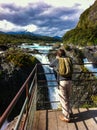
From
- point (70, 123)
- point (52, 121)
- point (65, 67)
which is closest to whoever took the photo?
point (65, 67)

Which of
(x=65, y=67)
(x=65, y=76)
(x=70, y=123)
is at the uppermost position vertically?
(x=65, y=67)

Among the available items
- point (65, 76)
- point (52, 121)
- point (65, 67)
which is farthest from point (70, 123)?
point (65, 67)

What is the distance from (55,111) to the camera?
27.8ft

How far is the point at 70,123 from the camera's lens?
750 cm

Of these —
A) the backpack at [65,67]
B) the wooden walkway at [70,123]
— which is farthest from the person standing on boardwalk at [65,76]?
the wooden walkway at [70,123]

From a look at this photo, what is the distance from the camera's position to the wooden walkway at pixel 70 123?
720cm

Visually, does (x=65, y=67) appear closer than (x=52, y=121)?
Yes

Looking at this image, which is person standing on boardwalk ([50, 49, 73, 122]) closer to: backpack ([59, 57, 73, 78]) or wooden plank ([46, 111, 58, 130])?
backpack ([59, 57, 73, 78])

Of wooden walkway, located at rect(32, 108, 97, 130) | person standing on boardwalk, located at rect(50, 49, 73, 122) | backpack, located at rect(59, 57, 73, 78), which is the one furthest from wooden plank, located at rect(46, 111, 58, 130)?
backpack, located at rect(59, 57, 73, 78)

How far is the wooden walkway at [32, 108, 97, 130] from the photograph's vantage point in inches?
284

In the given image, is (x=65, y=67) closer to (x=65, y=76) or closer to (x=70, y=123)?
(x=65, y=76)

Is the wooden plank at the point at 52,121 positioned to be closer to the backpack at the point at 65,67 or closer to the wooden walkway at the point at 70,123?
the wooden walkway at the point at 70,123

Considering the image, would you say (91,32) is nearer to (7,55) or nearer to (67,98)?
(7,55)

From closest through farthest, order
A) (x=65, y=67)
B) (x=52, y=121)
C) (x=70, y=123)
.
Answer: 1. (x=65, y=67)
2. (x=70, y=123)
3. (x=52, y=121)
